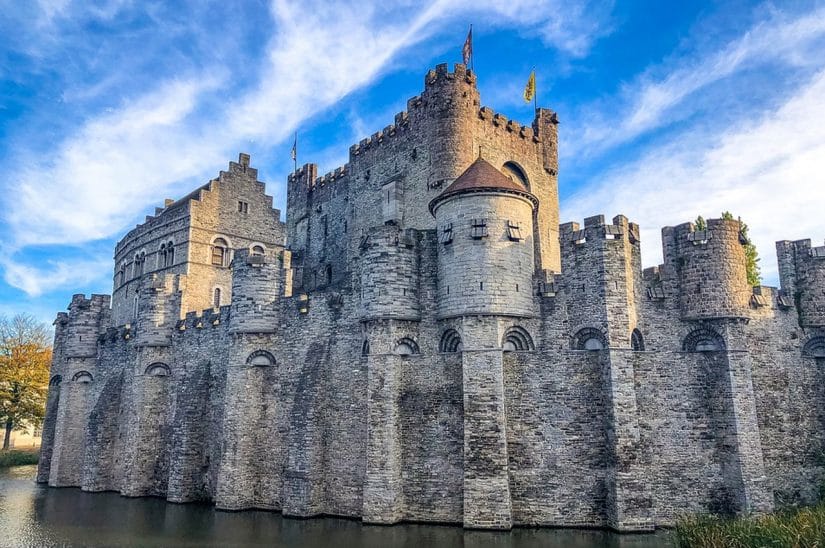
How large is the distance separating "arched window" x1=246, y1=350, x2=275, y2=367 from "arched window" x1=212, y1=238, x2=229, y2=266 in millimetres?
15069

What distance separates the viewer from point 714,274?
64.6ft

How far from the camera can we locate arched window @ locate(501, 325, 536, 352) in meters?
20.0

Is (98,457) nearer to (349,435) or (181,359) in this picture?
(181,359)

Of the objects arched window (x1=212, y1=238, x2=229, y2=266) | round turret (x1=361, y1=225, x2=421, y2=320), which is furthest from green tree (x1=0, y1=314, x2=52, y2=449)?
round turret (x1=361, y1=225, x2=421, y2=320)

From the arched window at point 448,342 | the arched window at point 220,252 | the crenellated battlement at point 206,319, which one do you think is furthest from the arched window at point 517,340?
the arched window at point 220,252

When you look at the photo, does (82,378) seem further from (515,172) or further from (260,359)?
(515,172)

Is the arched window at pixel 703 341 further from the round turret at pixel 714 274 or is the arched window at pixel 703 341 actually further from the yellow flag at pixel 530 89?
the yellow flag at pixel 530 89

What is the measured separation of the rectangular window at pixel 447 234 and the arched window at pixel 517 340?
3.59 metres

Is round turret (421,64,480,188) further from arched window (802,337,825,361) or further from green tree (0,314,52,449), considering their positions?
green tree (0,314,52,449)

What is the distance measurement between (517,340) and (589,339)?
227 centimetres

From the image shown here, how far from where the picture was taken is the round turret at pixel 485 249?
1986 cm

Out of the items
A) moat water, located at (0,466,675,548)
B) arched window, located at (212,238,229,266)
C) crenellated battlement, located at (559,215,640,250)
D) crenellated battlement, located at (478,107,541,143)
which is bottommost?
moat water, located at (0,466,675,548)

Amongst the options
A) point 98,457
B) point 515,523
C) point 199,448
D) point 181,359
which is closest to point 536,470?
point 515,523

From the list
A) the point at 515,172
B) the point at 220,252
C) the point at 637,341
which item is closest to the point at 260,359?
the point at 637,341
